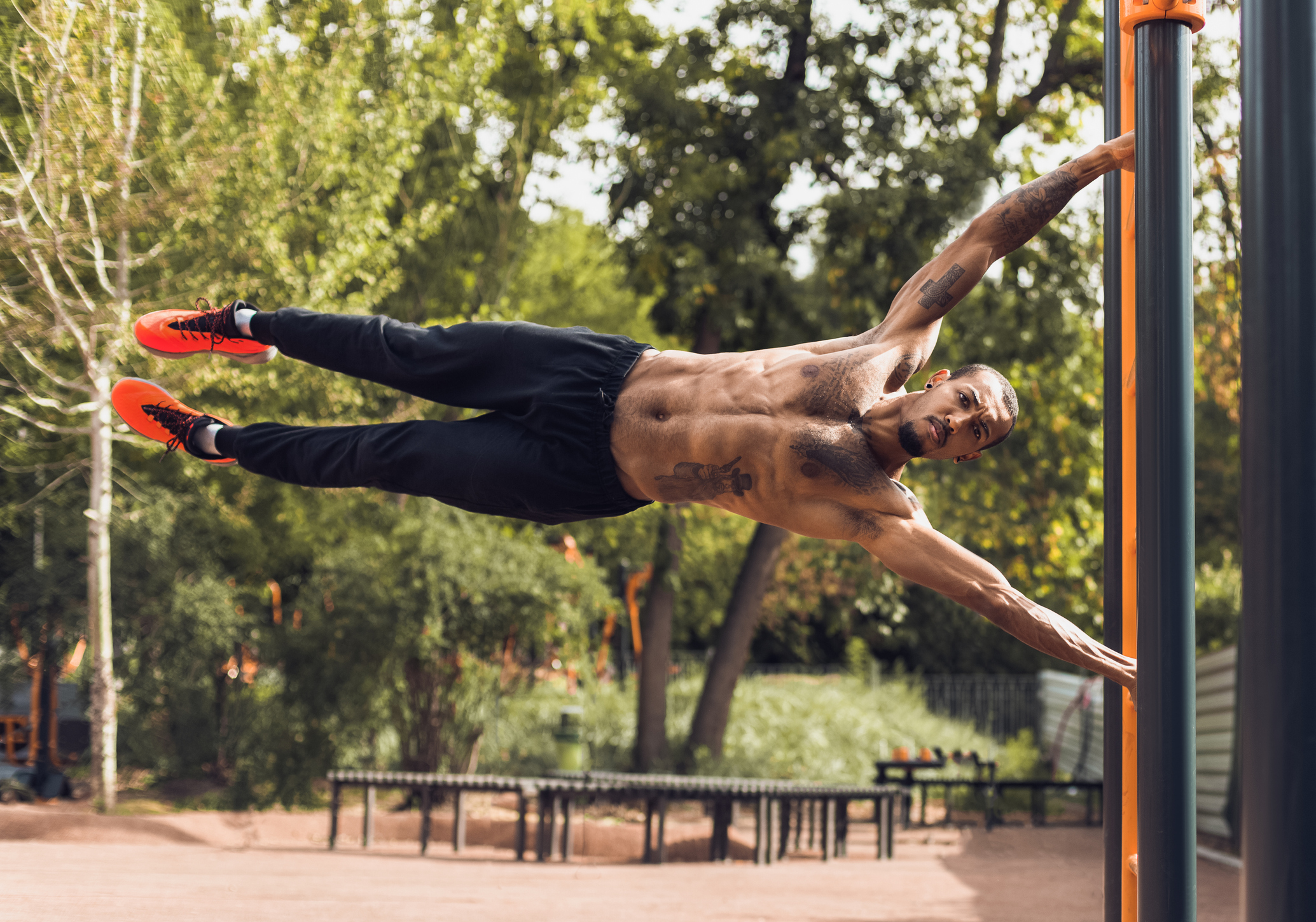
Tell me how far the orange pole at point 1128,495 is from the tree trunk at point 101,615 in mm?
9105

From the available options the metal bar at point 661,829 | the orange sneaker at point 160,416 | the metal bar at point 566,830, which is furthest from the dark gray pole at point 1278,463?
the metal bar at point 566,830

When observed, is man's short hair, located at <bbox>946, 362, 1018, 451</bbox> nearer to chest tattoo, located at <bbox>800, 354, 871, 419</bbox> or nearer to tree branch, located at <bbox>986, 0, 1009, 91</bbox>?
chest tattoo, located at <bbox>800, 354, 871, 419</bbox>

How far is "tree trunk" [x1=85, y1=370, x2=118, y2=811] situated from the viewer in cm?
1017

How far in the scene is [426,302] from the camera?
15.9 metres

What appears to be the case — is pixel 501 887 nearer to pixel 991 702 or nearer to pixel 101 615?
pixel 101 615

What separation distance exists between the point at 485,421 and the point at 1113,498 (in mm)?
2190

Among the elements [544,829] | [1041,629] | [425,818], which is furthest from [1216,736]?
[1041,629]

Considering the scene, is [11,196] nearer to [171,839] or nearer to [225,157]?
[225,157]

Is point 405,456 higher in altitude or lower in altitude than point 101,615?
higher

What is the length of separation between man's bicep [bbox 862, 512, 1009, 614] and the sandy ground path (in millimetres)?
4076

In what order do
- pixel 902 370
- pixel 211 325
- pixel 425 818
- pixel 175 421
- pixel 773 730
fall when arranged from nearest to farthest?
pixel 902 370, pixel 211 325, pixel 175 421, pixel 425 818, pixel 773 730

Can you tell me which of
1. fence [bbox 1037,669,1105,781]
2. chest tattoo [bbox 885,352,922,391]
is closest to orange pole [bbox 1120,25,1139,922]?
chest tattoo [bbox 885,352,922,391]

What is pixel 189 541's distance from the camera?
11969 millimetres

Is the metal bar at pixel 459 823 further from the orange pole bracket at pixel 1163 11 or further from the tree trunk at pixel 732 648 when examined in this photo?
the orange pole bracket at pixel 1163 11
